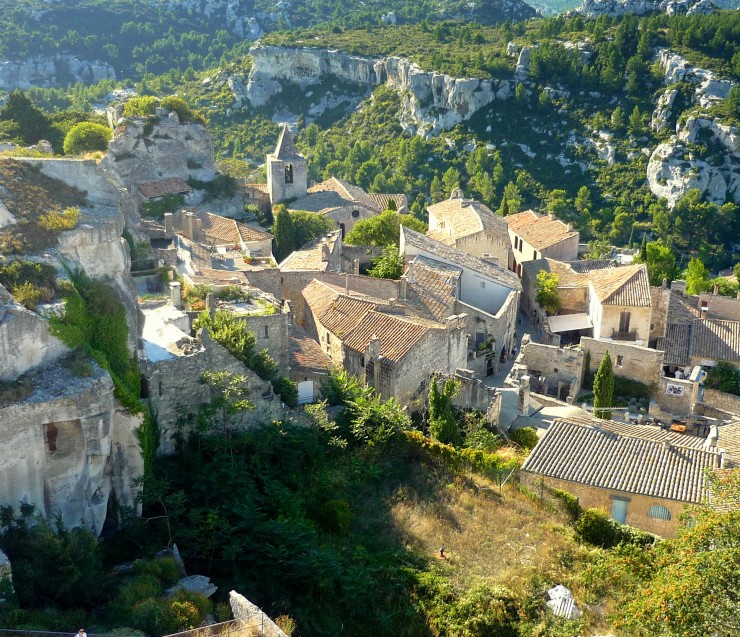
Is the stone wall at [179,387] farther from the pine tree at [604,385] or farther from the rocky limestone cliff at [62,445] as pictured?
the pine tree at [604,385]

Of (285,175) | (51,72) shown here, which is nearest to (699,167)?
(285,175)

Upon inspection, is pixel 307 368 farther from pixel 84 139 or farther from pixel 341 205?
pixel 341 205

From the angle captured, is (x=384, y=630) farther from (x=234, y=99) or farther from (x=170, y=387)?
(x=234, y=99)

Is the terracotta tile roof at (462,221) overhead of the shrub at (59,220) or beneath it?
beneath

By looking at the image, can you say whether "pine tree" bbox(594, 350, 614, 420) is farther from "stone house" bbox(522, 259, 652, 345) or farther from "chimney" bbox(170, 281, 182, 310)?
"chimney" bbox(170, 281, 182, 310)

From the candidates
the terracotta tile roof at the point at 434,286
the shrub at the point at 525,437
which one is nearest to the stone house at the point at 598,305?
the terracotta tile roof at the point at 434,286

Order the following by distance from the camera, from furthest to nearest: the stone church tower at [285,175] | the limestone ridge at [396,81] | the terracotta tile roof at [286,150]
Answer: the limestone ridge at [396,81]
the terracotta tile roof at [286,150]
the stone church tower at [285,175]
